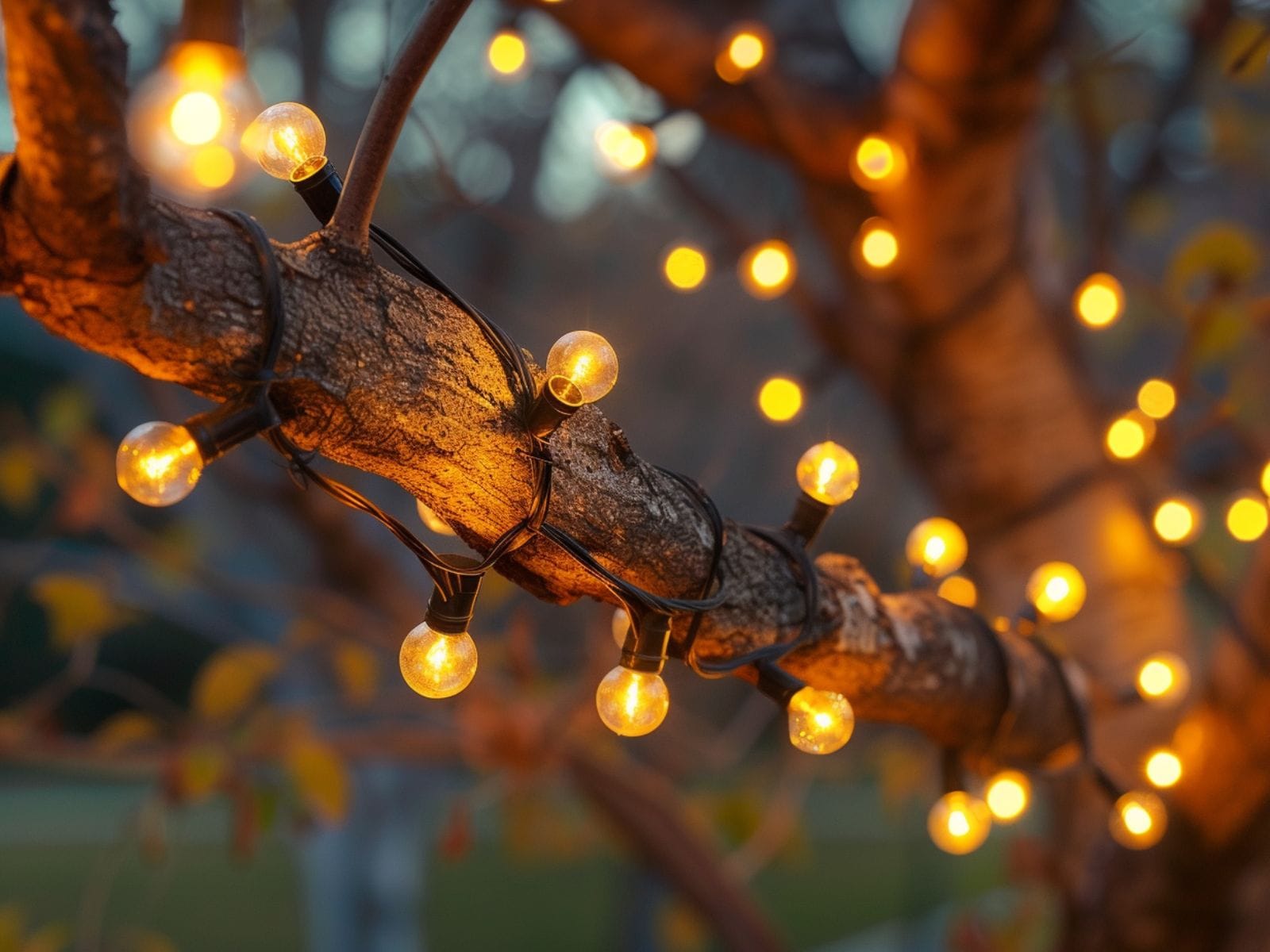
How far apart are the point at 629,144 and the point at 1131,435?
2.13ft

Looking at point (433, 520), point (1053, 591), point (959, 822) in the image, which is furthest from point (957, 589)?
point (433, 520)

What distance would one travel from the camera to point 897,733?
12.1 feet

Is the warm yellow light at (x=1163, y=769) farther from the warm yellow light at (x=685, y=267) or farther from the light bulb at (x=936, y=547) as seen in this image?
the warm yellow light at (x=685, y=267)

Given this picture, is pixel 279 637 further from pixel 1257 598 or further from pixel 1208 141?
pixel 1208 141

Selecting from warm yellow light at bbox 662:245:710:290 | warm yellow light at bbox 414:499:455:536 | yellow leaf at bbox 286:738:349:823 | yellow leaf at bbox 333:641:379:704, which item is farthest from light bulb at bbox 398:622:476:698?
yellow leaf at bbox 333:641:379:704

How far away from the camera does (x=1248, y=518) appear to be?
3.71 ft

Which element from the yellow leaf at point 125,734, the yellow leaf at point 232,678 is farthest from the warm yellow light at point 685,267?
the yellow leaf at point 125,734

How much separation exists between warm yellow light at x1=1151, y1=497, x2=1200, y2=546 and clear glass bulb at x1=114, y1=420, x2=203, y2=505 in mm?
1083

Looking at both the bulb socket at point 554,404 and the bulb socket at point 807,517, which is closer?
the bulb socket at point 554,404

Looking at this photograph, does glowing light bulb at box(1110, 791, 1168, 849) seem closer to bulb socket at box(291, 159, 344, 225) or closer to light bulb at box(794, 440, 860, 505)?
light bulb at box(794, 440, 860, 505)

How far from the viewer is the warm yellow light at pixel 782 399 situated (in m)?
1.00

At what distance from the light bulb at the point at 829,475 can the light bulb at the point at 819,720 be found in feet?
0.44

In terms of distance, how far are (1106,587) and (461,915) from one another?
12.2 feet

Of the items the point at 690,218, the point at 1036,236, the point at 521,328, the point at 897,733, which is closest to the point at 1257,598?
the point at 1036,236
